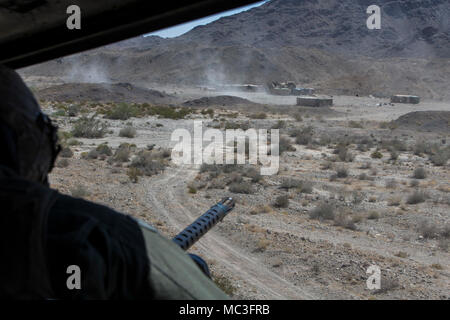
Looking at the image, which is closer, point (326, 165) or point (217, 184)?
point (217, 184)

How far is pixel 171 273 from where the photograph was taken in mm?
934

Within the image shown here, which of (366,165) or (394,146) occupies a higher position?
(394,146)

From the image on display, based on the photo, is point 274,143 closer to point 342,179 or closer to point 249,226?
point 342,179

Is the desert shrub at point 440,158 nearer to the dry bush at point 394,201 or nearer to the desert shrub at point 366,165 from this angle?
the desert shrub at point 366,165

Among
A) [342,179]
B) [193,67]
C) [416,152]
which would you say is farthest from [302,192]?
[193,67]

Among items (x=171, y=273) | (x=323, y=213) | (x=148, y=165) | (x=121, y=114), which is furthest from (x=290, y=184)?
(x=121, y=114)

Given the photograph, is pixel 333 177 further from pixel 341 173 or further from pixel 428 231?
pixel 428 231

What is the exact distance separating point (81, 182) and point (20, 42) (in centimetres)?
1180

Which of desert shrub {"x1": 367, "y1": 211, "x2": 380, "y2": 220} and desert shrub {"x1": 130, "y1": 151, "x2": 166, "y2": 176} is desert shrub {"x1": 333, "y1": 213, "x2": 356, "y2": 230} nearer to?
desert shrub {"x1": 367, "y1": 211, "x2": 380, "y2": 220}

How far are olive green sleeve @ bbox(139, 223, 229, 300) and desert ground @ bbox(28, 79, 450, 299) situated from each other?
609cm

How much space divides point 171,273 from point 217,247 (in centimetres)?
835

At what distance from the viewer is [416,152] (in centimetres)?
2278

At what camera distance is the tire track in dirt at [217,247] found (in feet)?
24.2

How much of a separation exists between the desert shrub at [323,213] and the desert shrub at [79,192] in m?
5.80
